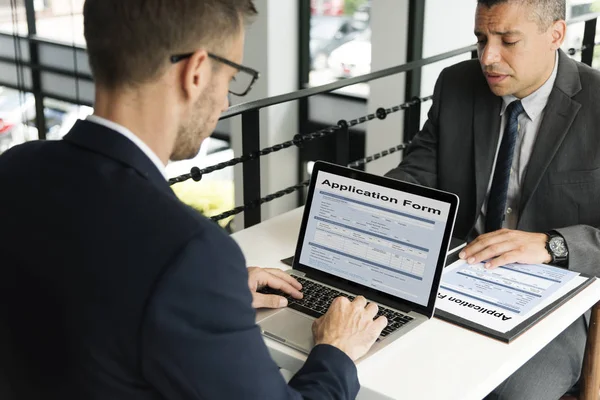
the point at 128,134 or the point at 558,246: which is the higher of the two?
the point at 128,134

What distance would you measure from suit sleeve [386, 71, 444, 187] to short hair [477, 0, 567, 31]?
0.38m

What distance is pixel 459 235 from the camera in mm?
2518

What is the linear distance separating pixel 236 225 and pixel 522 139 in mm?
5323

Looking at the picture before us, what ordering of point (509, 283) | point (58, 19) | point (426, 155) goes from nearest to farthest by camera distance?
point (509, 283)
point (426, 155)
point (58, 19)

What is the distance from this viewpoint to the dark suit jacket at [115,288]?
1.13 m

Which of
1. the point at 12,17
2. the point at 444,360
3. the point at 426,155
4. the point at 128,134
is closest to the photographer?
the point at 128,134

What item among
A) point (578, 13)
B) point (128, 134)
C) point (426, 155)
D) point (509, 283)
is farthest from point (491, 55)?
point (578, 13)

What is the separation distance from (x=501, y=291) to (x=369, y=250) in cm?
32

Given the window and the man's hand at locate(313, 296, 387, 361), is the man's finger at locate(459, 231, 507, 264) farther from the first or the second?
the window

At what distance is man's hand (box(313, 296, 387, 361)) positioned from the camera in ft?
5.28

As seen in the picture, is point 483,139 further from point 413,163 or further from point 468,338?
point 468,338

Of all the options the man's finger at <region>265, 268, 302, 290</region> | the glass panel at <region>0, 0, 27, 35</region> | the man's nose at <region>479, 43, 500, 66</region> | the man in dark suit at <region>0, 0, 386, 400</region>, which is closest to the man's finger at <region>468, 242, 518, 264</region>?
the man's finger at <region>265, 268, 302, 290</region>

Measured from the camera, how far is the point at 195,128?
4.33 feet

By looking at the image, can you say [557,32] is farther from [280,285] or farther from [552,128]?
[280,285]
